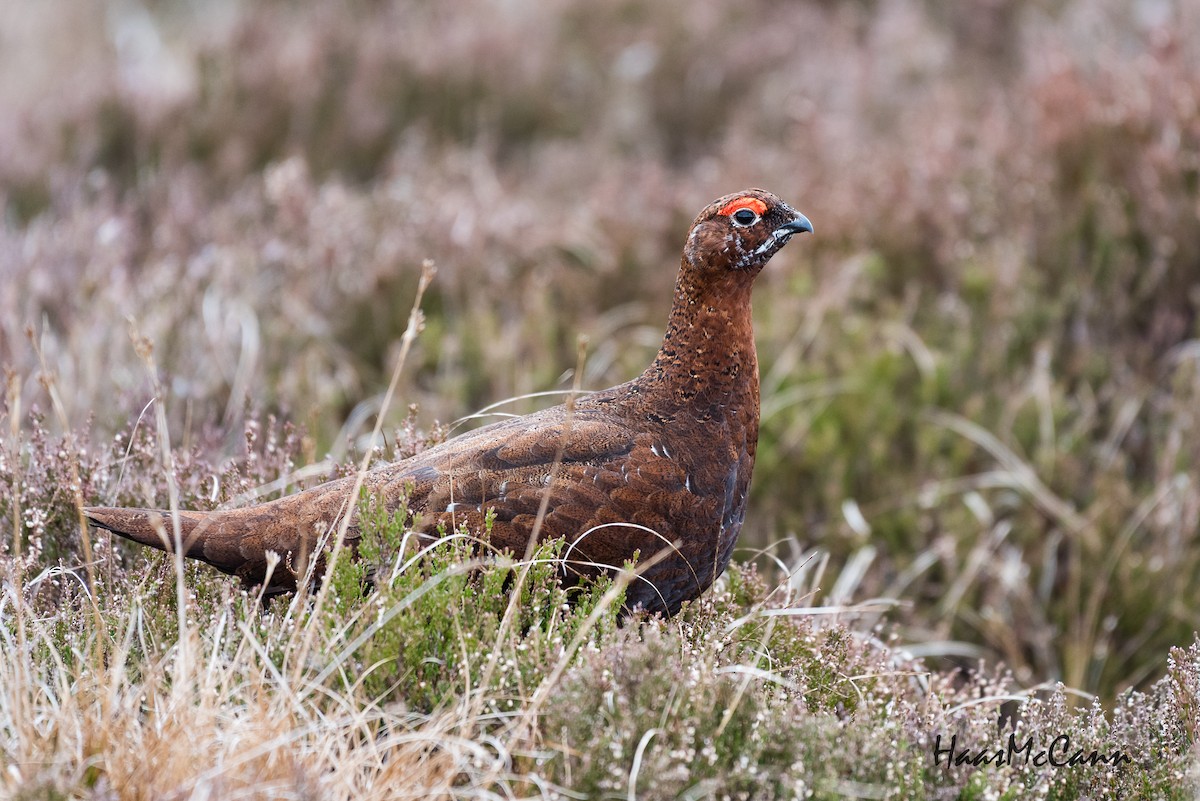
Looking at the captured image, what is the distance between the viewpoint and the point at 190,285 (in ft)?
15.3

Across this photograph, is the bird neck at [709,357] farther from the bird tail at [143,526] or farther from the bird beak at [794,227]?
the bird tail at [143,526]

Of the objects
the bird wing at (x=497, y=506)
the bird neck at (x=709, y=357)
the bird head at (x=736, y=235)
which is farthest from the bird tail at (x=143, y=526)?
the bird head at (x=736, y=235)

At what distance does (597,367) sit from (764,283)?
1.16 metres

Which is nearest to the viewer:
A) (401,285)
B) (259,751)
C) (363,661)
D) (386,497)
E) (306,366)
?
(259,751)

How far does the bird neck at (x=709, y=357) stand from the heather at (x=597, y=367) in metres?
0.25

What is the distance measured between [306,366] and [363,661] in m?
2.58

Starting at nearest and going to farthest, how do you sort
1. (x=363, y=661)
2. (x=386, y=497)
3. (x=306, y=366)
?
(x=363, y=661), (x=386, y=497), (x=306, y=366)

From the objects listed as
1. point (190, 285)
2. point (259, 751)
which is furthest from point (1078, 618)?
point (190, 285)

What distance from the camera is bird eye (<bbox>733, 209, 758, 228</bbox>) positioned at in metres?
2.75

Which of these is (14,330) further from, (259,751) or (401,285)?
(259,751)
